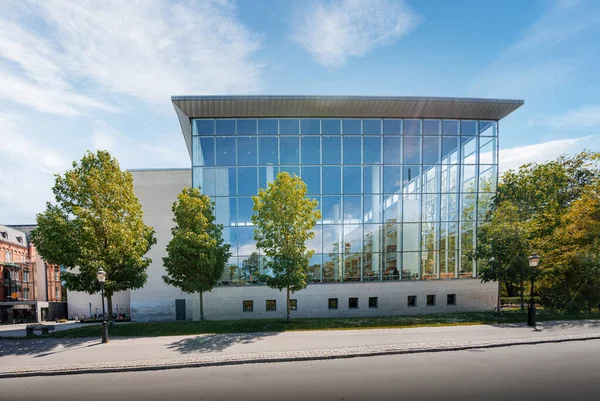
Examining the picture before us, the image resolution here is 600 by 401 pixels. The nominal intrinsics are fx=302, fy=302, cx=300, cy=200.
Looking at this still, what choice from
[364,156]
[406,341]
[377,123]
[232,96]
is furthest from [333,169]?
[406,341]

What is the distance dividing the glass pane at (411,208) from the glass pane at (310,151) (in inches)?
305

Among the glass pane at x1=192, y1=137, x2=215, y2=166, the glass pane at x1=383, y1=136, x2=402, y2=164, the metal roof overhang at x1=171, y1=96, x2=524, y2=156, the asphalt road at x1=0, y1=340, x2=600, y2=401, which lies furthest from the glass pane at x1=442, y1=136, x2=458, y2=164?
the glass pane at x1=192, y1=137, x2=215, y2=166

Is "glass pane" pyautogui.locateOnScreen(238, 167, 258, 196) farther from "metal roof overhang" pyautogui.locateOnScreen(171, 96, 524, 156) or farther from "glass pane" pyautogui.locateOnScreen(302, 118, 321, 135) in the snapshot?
"glass pane" pyautogui.locateOnScreen(302, 118, 321, 135)

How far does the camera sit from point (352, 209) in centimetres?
2388

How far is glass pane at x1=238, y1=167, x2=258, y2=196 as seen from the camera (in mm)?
23391

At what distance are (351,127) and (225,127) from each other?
993cm

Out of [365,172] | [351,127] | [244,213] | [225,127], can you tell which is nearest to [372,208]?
[365,172]

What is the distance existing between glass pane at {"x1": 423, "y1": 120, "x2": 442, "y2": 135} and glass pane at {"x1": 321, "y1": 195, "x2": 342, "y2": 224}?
8.96m

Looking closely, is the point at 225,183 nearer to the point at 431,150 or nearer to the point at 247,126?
the point at 247,126

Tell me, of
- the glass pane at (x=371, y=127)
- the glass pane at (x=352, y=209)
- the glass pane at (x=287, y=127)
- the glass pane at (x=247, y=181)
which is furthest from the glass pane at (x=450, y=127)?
the glass pane at (x=247, y=181)

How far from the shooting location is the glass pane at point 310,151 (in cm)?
2381

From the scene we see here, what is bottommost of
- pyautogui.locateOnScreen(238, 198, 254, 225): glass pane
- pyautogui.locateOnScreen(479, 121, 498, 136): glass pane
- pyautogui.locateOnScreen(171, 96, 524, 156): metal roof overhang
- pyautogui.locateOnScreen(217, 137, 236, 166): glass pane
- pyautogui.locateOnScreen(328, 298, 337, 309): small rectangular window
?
pyautogui.locateOnScreen(328, 298, 337, 309): small rectangular window

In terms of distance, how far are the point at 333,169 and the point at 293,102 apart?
593 centimetres

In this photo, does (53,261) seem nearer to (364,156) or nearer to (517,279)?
(364,156)
